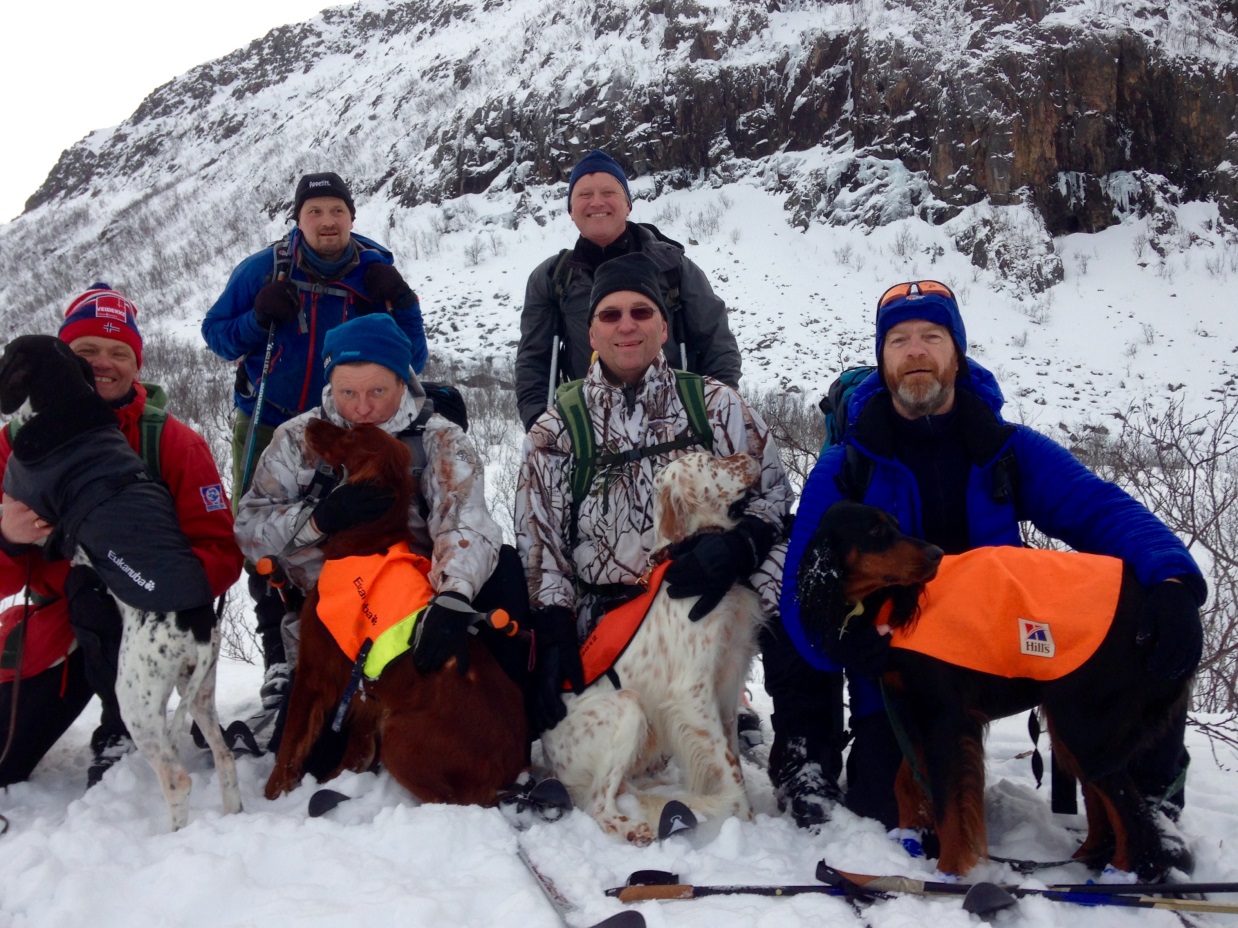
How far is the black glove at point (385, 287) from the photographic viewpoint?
3619 mm

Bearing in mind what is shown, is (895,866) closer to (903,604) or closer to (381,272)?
(903,604)

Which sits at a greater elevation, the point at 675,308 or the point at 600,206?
the point at 600,206

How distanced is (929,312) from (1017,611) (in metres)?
1.07

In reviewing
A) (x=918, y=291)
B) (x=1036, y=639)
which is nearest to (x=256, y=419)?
(x=918, y=291)

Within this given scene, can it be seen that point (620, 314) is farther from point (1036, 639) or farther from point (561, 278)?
point (1036, 639)

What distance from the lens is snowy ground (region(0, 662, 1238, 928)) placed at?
1.90 meters

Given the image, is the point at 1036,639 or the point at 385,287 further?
the point at 385,287

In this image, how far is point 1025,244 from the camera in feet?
62.6

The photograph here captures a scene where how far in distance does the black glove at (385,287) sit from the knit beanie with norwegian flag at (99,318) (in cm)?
101

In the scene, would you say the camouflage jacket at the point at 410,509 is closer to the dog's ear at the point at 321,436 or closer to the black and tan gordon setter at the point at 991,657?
the dog's ear at the point at 321,436

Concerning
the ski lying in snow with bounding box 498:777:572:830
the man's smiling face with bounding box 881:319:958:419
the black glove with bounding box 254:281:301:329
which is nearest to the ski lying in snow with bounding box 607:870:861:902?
the ski lying in snow with bounding box 498:777:572:830

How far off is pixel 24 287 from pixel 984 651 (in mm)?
40120

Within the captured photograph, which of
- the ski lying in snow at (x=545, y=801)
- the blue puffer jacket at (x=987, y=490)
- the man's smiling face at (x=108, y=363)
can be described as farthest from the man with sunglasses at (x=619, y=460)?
the man's smiling face at (x=108, y=363)

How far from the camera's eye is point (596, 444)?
10.2ft
